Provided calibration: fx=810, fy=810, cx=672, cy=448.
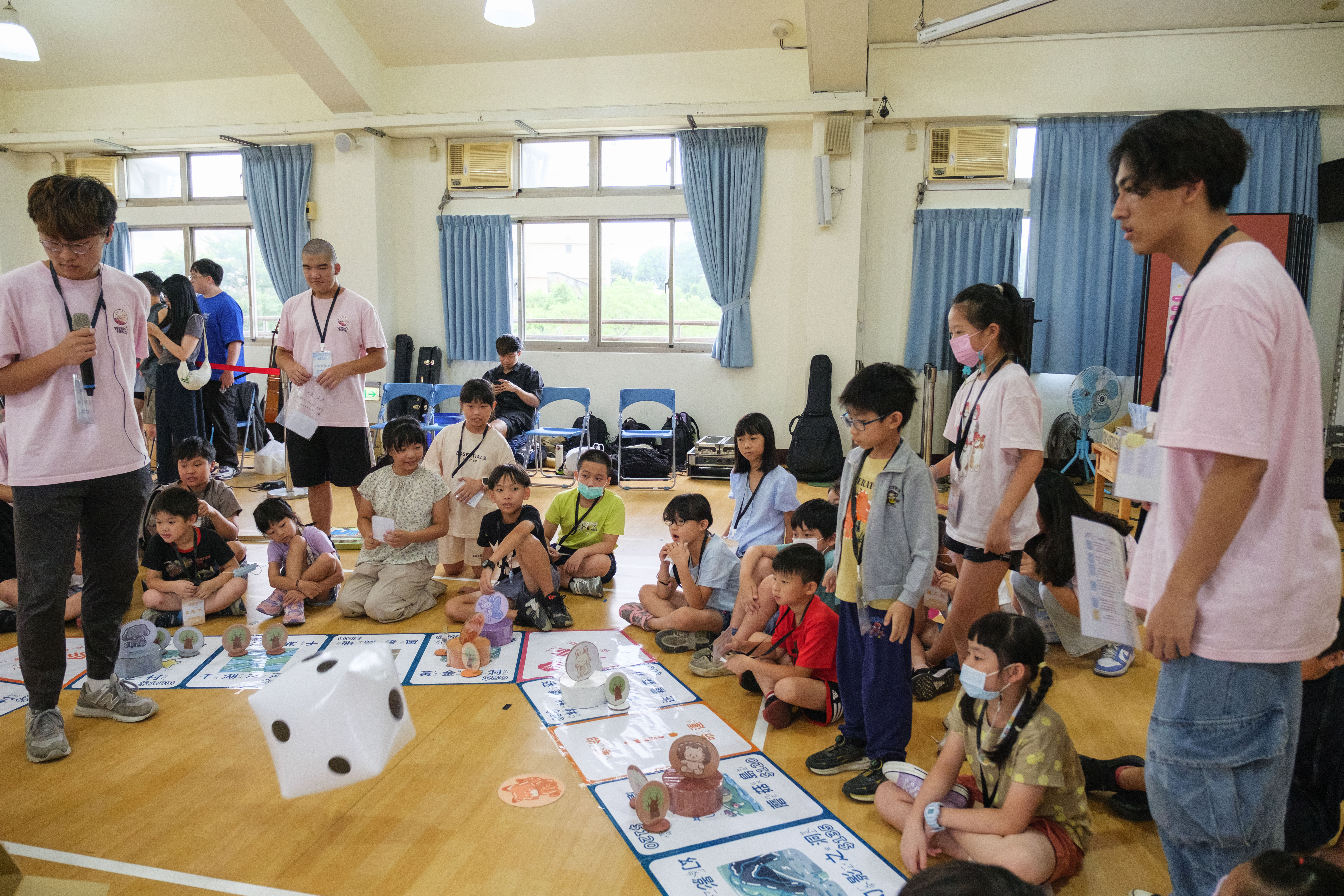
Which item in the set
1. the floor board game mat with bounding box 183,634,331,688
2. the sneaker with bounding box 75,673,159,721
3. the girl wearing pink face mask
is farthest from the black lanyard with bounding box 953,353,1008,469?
the sneaker with bounding box 75,673,159,721

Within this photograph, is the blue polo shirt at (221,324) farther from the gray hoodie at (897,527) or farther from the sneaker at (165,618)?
the gray hoodie at (897,527)

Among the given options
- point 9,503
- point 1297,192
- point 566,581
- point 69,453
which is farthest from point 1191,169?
point 1297,192

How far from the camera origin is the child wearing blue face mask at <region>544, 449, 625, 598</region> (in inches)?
151

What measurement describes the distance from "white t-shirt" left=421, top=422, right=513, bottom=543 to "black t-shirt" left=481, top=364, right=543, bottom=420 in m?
2.16

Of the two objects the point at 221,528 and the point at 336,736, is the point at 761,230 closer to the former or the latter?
the point at 221,528

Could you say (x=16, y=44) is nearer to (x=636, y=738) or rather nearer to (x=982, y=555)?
(x=636, y=738)

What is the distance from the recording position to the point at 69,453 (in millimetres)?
Result: 2160

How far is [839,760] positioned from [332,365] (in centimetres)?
284

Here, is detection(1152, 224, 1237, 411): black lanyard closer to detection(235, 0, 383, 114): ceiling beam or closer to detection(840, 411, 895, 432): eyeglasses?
detection(840, 411, 895, 432): eyeglasses

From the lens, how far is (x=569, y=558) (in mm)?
3885

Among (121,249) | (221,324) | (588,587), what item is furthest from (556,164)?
(588,587)

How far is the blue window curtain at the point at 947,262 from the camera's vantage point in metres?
7.02

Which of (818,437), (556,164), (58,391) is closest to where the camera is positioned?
(58,391)

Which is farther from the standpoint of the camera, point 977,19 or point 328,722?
point 977,19
